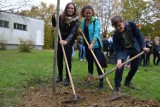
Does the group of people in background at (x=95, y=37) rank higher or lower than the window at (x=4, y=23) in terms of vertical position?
lower

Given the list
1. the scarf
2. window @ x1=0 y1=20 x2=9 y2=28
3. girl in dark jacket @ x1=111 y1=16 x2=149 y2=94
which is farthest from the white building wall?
girl in dark jacket @ x1=111 y1=16 x2=149 y2=94

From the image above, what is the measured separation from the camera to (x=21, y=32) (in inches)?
1383

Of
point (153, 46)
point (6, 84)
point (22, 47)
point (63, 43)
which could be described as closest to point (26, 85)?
point (6, 84)

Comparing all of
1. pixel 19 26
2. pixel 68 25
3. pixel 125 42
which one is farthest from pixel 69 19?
pixel 19 26

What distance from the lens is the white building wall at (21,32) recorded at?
32.5m

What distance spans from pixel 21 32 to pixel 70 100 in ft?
104

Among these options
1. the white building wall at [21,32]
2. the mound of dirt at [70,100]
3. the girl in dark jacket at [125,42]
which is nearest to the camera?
the mound of dirt at [70,100]

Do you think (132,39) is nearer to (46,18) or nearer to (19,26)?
(19,26)

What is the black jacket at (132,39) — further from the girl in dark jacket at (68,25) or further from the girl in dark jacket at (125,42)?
the girl in dark jacket at (68,25)

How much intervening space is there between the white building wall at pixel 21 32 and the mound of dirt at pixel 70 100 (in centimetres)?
2647

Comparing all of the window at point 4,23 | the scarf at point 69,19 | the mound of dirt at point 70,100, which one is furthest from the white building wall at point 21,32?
the mound of dirt at point 70,100

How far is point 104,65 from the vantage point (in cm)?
588

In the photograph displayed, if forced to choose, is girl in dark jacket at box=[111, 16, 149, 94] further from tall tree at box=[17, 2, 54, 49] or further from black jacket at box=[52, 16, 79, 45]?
tall tree at box=[17, 2, 54, 49]

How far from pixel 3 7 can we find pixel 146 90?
15.1 metres
